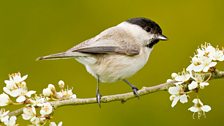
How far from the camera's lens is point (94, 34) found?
488cm

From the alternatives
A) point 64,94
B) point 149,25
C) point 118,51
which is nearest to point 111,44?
point 118,51

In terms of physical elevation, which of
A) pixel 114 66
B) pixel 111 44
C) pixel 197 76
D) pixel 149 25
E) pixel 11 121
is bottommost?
Result: pixel 11 121

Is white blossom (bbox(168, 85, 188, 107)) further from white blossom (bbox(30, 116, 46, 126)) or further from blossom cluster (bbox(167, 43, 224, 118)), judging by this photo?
white blossom (bbox(30, 116, 46, 126))

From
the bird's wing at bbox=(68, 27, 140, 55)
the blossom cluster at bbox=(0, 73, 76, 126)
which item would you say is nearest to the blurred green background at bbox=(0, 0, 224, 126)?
the bird's wing at bbox=(68, 27, 140, 55)

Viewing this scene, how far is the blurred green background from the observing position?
459 centimetres

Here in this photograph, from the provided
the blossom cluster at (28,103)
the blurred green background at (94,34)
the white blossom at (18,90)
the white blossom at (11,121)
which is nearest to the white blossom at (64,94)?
the blossom cluster at (28,103)

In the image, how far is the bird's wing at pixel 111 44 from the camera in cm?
328

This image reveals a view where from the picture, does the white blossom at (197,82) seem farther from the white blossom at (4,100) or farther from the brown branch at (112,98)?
the white blossom at (4,100)

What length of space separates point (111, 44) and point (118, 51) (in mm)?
54

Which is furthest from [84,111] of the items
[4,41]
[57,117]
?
[4,41]

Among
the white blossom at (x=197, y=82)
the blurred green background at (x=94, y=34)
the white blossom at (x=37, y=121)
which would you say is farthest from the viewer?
the blurred green background at (x=94, y=34)

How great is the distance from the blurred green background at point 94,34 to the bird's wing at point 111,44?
109cm

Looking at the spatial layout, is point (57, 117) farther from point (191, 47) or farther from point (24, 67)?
point (191, 47)

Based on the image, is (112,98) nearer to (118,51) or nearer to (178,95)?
(178,95)
